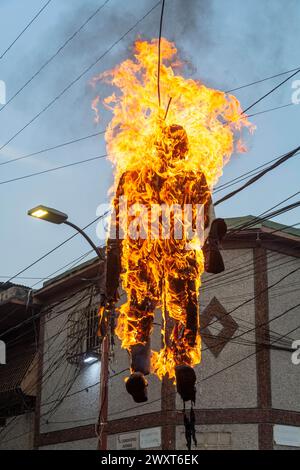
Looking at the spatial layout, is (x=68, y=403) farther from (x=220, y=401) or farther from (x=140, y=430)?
(x=220, y=401)

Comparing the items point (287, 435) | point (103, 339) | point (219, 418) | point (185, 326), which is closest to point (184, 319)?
point (185, 326)

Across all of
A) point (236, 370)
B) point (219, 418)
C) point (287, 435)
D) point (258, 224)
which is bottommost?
point (287, 435)

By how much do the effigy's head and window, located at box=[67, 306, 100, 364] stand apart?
43.7 ft

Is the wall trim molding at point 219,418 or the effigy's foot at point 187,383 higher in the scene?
the wall trim molding at point 219,418

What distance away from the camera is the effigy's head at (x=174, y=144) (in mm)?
11531

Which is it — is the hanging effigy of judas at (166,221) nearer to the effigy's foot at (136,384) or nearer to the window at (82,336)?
the effigy's foot at (136,384)

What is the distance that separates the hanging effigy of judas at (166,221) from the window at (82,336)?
41.8ft

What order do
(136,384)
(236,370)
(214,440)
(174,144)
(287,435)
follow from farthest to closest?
(236,370) < (287,435) < (214,440) < (174,144) < (136,384)

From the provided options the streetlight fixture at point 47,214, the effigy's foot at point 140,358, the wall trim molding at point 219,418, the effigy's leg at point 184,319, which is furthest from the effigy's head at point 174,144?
the wall trim molding at point 219,418

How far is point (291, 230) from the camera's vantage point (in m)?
23.8

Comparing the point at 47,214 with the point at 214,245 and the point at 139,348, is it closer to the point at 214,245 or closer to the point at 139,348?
the point at 139,348

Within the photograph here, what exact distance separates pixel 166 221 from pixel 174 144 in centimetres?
124

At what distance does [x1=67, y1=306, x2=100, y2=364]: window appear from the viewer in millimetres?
24469

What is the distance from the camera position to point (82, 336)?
24328 mm
